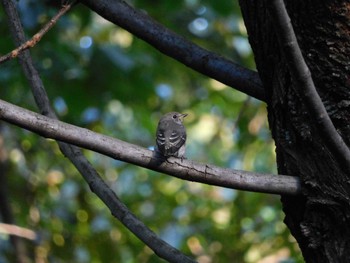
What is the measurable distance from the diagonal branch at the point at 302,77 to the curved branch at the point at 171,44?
2.37 feet

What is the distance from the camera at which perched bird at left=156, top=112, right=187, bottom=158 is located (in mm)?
3596

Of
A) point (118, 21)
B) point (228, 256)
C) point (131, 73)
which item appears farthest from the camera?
point (228, 256)

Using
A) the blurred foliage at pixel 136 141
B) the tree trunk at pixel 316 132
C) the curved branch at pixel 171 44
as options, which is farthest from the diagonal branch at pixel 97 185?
the blurred foliage at pixel 136 141

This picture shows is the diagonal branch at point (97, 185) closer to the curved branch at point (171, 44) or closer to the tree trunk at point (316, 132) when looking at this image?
the curved branch at point (171, 44)

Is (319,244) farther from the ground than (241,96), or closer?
closer

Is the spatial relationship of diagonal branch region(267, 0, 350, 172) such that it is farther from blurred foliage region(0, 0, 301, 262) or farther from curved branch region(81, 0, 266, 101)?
blurred foliage region(0, 0, 301, 262)

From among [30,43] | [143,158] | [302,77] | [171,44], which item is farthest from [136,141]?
[302,77]

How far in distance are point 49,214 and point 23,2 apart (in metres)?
3.34

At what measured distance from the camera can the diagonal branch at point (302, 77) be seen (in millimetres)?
2195

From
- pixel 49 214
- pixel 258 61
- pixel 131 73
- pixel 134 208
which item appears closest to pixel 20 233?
pixel 131 73

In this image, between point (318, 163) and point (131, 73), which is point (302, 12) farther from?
point (131, 73)

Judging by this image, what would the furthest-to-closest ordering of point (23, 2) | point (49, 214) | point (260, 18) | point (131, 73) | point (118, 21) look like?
point (49, 214) → point (131, 73) → point (23, 2) → point (118, 21) → point (260, 18)

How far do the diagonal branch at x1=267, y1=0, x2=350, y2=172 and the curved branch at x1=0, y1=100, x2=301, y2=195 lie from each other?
29cm

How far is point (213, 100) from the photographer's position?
298 inches
